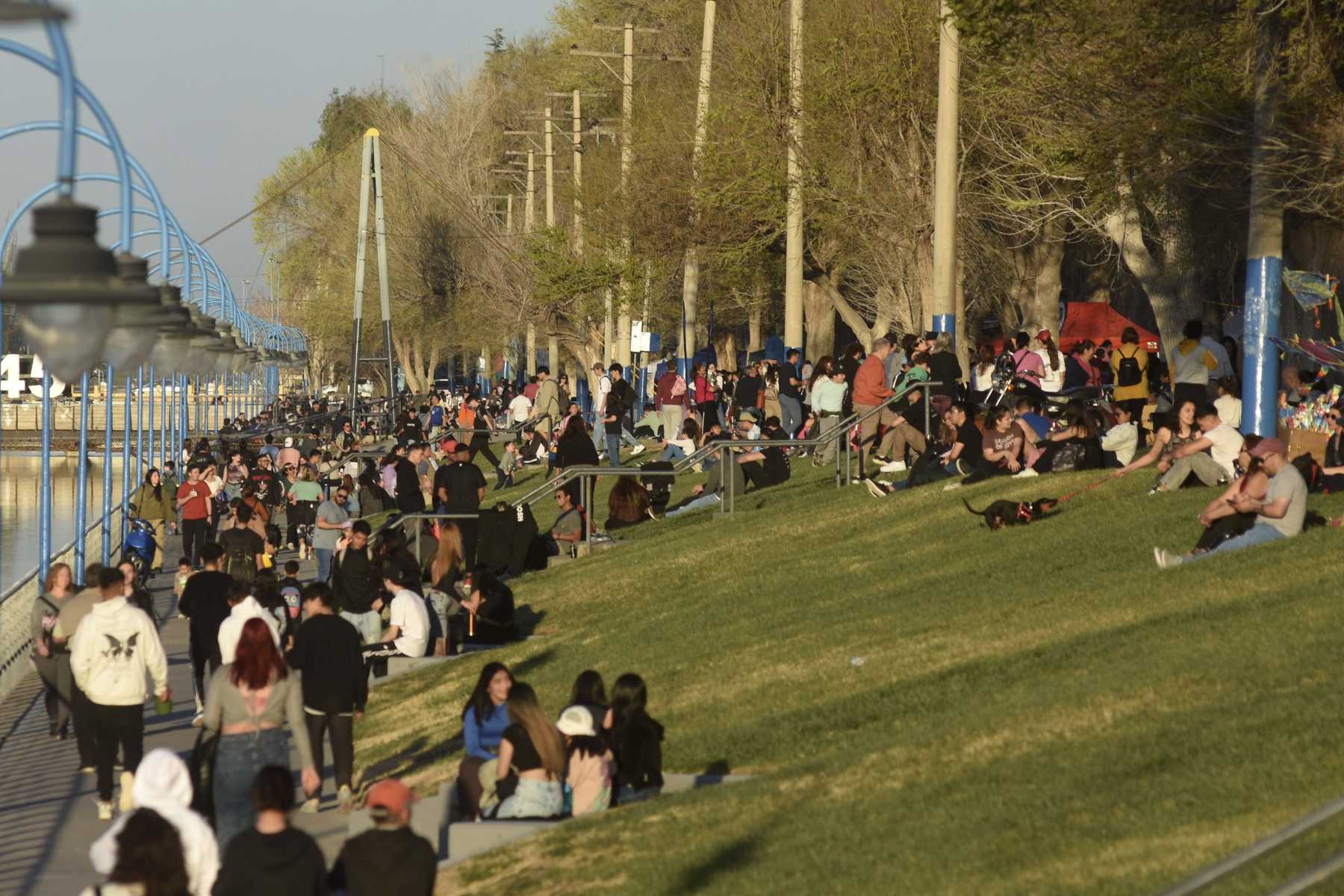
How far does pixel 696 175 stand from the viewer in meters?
46.2

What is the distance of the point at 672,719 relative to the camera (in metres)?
15.8

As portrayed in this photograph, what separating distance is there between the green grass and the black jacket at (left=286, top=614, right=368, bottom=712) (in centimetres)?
134

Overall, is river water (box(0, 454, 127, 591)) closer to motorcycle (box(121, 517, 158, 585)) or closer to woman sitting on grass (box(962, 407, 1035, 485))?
motorcycle (box(121, 517, 158, 585))

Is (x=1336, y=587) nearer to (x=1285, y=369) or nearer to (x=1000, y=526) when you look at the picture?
(x=1000, y=526)

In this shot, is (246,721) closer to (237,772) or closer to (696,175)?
(237,772)

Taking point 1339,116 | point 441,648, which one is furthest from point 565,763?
point 1339,116

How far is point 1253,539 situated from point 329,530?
51.5ft

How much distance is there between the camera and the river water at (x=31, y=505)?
6041 cm

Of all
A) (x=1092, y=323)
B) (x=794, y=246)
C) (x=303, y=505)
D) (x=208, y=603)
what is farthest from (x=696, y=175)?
(x=208, y=603)

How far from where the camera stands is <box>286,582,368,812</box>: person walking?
14391 mm

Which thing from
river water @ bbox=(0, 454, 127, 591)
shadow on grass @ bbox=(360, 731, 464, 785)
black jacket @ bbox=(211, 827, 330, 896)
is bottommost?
river water @ bbox=(0, 454, 127, 591)

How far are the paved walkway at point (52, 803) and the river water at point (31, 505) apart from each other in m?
15.3

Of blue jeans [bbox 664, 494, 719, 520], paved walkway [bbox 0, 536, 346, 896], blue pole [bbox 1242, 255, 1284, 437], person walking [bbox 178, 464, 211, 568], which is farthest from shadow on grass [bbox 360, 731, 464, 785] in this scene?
person walking [bbox 178, 464, 211, 568]

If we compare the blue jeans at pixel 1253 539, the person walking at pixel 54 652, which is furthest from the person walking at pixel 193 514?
the blue jeans at pixel 1253 539
